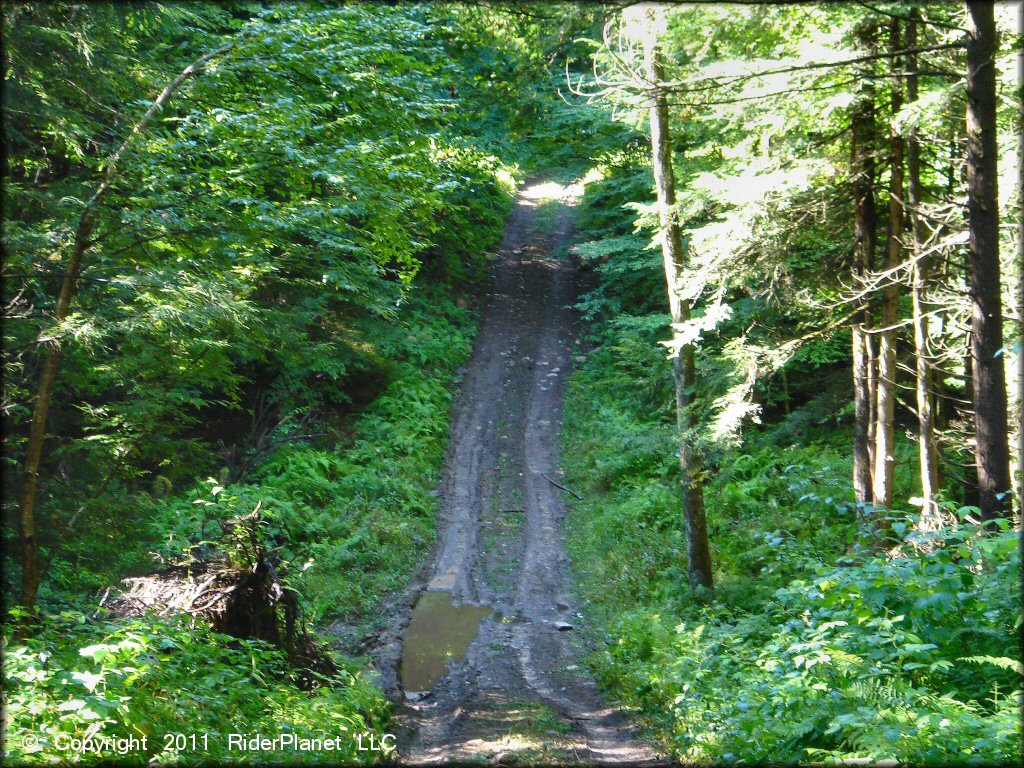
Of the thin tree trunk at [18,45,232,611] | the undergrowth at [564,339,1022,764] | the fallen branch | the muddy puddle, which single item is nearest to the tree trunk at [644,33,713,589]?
the undergrowth at [564,339,1022,764]

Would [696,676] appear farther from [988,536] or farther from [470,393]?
[470,393]

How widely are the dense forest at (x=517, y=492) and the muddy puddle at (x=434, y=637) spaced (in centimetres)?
10

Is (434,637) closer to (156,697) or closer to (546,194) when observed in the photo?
(156,697)

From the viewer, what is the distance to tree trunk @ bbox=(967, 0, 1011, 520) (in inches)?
250

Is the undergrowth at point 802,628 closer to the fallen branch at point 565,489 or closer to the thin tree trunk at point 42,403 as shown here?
the fallen branch at point 565,489

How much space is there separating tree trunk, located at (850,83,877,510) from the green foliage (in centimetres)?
755

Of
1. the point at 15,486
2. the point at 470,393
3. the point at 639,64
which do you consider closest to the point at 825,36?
the point at 639,64

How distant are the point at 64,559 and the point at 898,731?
8168mm

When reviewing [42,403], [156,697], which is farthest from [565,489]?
[156,697]

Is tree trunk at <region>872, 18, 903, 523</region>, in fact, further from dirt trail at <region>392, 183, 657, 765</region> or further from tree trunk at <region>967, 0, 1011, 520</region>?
dirt trail at <region>392, 183, 657, 765</region>

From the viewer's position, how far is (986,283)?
252 inches

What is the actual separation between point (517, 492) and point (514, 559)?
2.93 metres

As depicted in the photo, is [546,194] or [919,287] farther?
[546,194]

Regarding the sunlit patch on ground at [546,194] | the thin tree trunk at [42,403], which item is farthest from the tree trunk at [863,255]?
the sunlit patch on ground at [546,194]
